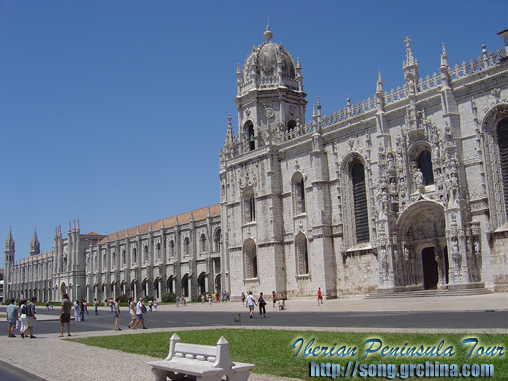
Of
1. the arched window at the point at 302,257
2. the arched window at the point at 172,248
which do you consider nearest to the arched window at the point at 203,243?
the arched window at the point at 172,248

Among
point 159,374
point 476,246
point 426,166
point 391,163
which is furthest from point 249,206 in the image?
point 159,374

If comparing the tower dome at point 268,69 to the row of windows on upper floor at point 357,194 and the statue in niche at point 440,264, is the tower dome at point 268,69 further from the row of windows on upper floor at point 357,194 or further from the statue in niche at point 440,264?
the statue in niche at point 440,264

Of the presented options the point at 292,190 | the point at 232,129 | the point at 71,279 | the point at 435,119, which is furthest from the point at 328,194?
the point at 71,279

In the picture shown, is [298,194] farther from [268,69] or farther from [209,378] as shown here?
[209,378]

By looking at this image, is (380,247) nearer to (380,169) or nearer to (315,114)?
(380,169)

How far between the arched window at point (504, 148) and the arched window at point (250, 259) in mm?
22406

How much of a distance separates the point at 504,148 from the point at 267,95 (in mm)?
23057

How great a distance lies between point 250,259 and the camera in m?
48.0

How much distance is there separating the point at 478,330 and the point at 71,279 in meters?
87.9

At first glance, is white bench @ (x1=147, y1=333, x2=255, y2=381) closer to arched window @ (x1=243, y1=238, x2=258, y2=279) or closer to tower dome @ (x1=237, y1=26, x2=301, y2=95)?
arched window @ (x1=243, y1=238, x2=258, y2=279)

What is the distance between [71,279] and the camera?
93.4 m

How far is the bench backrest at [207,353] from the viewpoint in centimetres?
860

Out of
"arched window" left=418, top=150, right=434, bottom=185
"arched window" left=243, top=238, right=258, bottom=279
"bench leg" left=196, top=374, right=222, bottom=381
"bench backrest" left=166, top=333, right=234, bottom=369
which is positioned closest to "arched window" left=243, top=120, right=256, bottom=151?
"arched window" left=243, top=238, right=258, bottom=279

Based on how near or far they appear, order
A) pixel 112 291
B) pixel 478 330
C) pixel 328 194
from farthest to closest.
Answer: pixel 112 291
pixel 328 194
pixel 478 330
